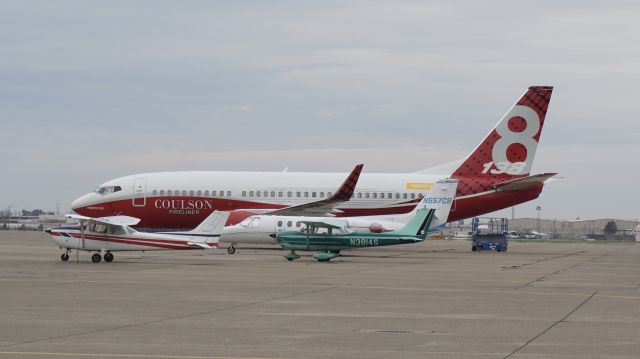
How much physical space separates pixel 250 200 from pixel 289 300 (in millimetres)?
37684

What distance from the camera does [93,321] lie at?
20.0 metres

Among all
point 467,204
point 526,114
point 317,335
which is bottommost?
point 317,335

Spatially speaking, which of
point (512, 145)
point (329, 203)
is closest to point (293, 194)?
point (329, 203)

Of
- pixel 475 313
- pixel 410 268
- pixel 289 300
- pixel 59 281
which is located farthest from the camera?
pixel 410 268

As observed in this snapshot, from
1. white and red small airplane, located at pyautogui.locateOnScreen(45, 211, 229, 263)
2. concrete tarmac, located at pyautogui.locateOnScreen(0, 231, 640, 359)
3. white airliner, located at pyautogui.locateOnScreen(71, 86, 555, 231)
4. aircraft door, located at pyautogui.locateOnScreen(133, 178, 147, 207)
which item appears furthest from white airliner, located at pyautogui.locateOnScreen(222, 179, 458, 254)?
concrete tarmac, located at pyautogui.locateOnScreen(0, 231, 640, 359)

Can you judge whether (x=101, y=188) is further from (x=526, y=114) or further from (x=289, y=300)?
(x=289, y=300)

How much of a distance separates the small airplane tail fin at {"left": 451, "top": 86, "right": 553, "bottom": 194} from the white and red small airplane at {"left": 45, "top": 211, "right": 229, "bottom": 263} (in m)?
22.4

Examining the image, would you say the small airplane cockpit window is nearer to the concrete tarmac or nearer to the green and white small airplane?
the green and white small airplane

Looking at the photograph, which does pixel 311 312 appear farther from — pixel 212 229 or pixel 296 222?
pixel 296 222

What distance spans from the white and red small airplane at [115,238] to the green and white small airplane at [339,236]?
5.46 meters

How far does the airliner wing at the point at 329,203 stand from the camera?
58.0 meters

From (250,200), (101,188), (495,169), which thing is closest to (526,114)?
(495,169)

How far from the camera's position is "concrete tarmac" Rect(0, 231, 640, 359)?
1645cm

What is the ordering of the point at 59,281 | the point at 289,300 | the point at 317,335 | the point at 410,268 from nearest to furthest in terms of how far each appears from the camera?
the point at 317,335
the point at 289,300
the point at 59,281
the point at 410,268
